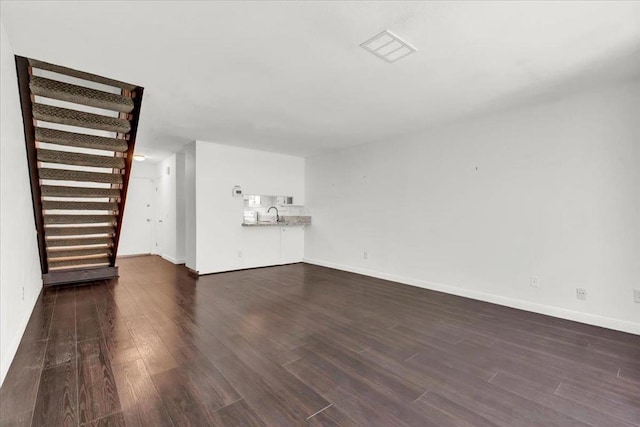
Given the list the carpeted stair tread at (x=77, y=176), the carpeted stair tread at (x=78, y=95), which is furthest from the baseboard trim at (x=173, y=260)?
the carpeted stair tread at (x=78, y=95)

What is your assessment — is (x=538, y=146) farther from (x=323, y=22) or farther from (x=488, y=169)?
(x=323, y=22)

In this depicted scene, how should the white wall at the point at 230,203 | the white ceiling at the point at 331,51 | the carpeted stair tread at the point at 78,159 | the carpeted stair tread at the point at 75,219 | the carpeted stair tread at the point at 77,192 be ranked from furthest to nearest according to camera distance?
the white wall at the point at 230,203, the carpeted stair tread at the point at 75,219, the carpeted stair tread at the point at 77,192, the carpeted stair tread at the point at 78,159, the white ceiling at the point at 331,51

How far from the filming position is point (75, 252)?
462 centimetres

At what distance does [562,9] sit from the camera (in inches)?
72.3

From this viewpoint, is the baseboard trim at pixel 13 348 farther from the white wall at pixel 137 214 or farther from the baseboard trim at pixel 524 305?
the white wall at pixel 137 214

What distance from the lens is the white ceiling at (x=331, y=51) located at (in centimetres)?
186

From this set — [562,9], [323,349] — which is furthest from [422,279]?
[562,9]

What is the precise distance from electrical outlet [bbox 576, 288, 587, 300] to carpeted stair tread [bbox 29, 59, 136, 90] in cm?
505

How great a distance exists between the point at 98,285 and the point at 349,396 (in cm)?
452

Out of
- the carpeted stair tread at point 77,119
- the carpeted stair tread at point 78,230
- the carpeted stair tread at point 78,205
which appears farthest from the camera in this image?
the carpeted stair tread at point 78,230

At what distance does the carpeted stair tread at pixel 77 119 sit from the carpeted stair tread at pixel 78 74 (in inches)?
17.2

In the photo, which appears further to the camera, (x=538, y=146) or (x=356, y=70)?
(x=538, y=146)

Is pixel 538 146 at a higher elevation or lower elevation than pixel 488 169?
higher

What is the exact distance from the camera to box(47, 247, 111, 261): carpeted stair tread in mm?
4363
